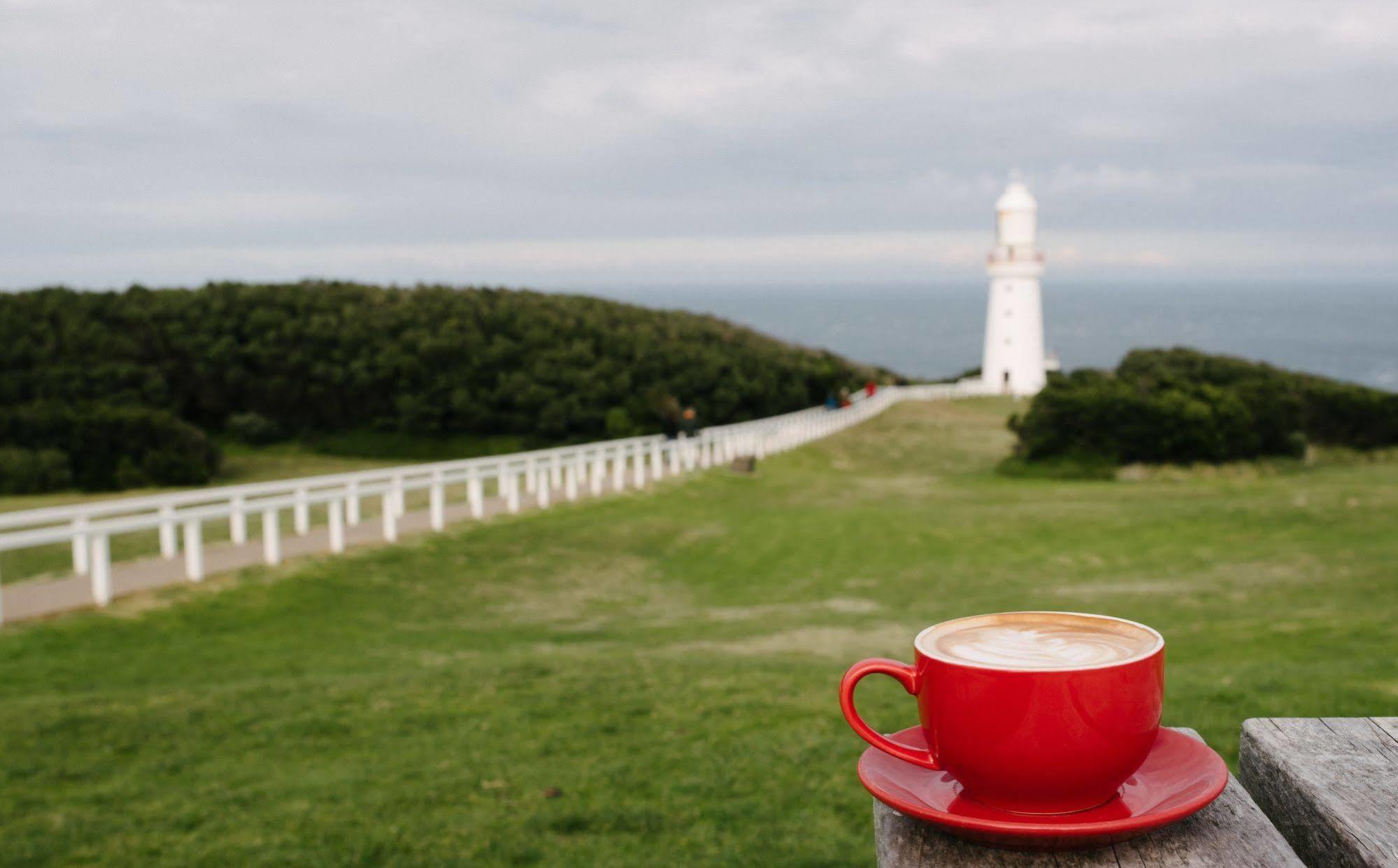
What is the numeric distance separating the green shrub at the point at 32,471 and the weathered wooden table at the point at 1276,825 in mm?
26019

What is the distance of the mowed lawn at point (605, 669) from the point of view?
575 centimetres

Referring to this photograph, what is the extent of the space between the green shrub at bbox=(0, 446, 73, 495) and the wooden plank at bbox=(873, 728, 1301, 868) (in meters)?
26.1

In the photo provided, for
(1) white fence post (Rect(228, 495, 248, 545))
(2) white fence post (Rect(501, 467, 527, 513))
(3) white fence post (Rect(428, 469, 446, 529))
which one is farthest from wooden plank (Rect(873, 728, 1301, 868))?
(2) white fence post (Rect(501, 467, 527, 513))

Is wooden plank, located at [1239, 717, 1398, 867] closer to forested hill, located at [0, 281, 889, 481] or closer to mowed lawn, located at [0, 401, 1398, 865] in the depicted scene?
mowed lawn, located at [0, 401, 1398, 865]

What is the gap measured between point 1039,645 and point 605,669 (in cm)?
803

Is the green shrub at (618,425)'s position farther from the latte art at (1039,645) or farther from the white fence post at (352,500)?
the latte art at (1039,645)

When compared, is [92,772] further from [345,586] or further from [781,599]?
[781,599]

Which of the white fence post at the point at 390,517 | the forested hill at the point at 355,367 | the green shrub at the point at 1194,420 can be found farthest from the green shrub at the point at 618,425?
the white fence post at the point at 390,517

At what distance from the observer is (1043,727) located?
1449mm

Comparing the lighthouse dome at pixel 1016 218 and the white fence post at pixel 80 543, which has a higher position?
the lighthouse dome at pixel 1016 218

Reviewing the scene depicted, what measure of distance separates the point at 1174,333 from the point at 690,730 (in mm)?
208342

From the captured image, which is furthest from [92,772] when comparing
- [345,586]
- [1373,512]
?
[1373,512]

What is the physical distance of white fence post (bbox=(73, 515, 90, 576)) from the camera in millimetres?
11391

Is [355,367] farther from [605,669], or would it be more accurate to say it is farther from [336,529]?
[605,669]
